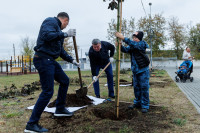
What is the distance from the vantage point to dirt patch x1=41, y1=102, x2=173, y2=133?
355cm

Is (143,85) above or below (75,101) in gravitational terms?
above

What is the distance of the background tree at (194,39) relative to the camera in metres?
35.9

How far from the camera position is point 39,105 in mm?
3475

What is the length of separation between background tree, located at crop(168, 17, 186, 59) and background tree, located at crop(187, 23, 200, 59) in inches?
43.4

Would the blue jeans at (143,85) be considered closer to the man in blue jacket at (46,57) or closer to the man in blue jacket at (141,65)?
the man in blue jacket at (141,65)

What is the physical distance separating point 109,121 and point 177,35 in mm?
36112

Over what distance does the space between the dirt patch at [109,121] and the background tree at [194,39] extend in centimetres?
3494

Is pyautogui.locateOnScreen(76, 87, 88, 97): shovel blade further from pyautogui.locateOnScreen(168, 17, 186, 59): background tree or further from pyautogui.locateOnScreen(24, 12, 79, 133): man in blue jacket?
pyautogui.locateOnScreen(168, 17, 186, 59): background tree

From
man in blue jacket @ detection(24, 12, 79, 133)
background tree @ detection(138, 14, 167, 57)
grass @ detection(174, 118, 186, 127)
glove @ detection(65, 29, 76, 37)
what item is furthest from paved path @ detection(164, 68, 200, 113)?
background tree @ detection(138, 14, 167, 57)

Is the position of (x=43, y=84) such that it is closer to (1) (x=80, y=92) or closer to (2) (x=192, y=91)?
(1) (x=80, y=92)

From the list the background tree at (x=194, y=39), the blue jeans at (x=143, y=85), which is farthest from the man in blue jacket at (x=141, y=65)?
the background tree at (x=194, y=39)

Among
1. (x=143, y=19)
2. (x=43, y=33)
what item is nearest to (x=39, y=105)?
(x=43, y=33)

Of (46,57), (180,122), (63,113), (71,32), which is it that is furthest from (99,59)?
(180,122)

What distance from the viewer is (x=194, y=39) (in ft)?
119
